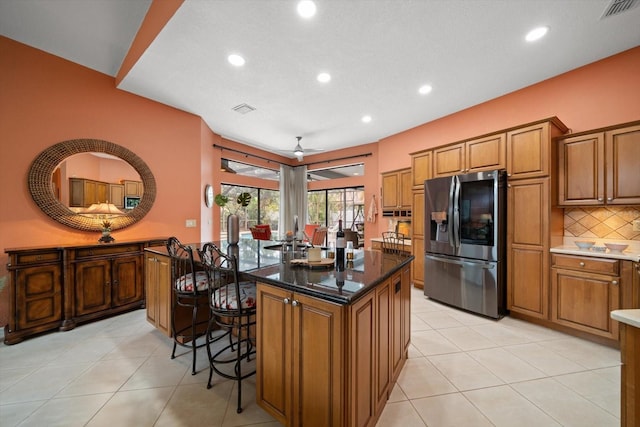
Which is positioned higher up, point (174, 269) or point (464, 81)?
point (464, 81)

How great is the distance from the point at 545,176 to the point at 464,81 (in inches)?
60.4

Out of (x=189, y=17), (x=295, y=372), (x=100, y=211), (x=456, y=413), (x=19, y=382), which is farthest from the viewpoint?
(x=100, y=211)

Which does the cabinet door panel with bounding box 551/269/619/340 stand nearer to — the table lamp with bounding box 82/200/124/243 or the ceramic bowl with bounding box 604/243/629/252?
the ceramic bowl with bounding box 604/243/629/252

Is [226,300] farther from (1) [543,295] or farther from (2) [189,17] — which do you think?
(1) [543,295]

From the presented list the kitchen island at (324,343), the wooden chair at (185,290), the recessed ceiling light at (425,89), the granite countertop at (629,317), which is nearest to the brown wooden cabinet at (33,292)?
the wooden chair at (185,290)

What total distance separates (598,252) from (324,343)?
3.05m

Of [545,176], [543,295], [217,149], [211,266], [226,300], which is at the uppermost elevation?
[217,149]

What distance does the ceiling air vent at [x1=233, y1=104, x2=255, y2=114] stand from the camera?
3.85 meters

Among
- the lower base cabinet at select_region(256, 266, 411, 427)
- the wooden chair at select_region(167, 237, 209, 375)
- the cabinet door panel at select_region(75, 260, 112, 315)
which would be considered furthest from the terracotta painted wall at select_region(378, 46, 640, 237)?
the cabinet door panel at select_region(75, 260, 112, 315)

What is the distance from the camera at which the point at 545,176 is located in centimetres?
272

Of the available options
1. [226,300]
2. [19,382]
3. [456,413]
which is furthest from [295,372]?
[19,382]

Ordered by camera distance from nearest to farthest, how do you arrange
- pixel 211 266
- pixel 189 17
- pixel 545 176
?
1. pixel 211 266
2. pixel 189 17
3. pixel 545 176

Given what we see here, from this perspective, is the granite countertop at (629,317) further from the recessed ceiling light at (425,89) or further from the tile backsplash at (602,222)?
the recessed ceiling light at (425,89)

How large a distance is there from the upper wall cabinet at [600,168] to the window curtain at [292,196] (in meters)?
5.38
